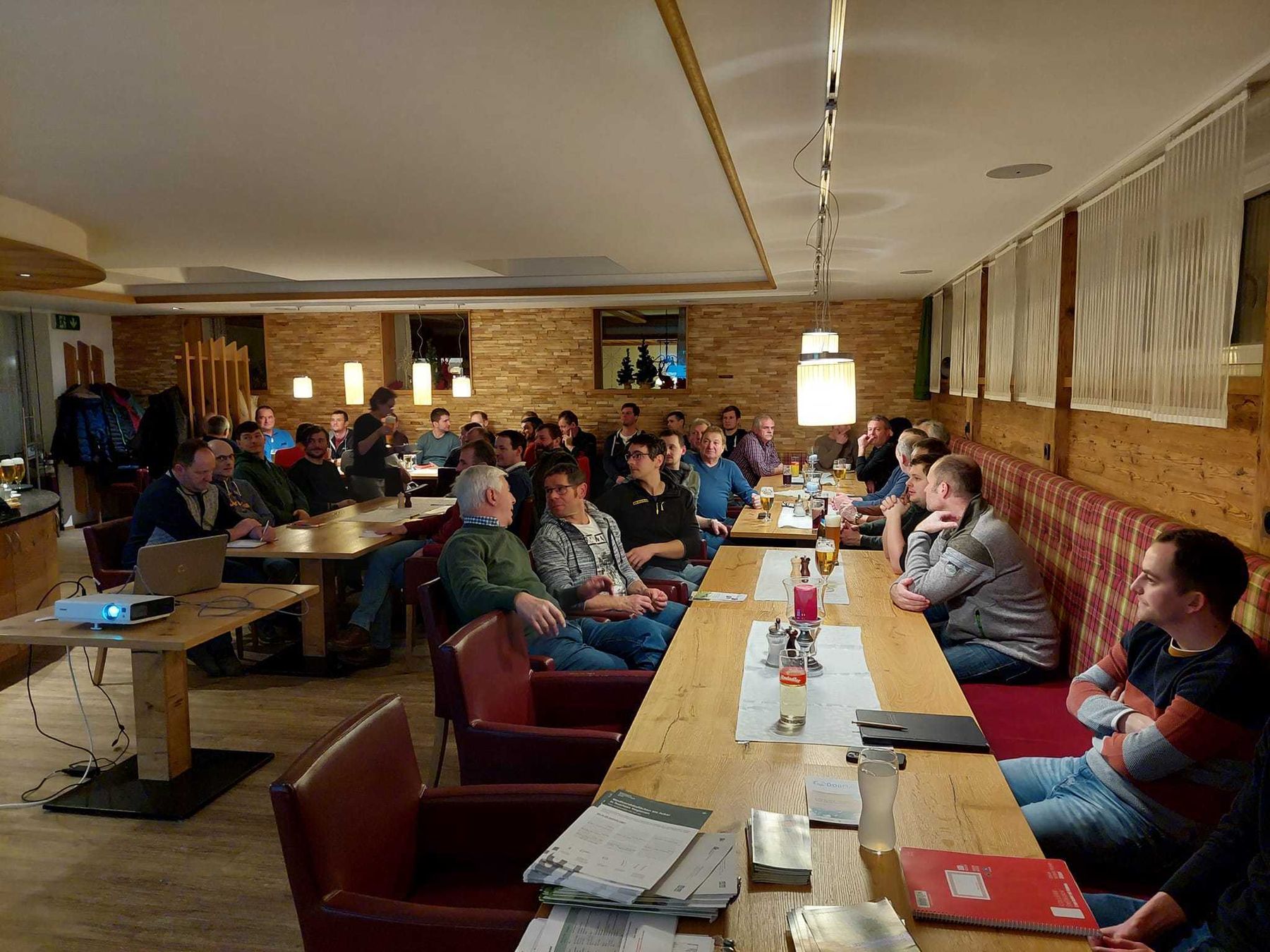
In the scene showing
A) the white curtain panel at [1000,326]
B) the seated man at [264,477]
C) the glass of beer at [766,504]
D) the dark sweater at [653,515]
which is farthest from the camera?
the seated man at [264,477]

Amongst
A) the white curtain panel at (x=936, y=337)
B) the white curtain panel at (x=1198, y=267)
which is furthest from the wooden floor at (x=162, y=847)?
the white curtain panel at (x=936, y=337)

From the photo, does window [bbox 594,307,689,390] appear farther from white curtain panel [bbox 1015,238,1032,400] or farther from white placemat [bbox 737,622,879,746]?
white placemat [bbox 737,622,879,746]

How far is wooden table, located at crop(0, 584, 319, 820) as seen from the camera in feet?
10.4

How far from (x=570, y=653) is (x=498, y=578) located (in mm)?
404

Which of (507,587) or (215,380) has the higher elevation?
(215,380)

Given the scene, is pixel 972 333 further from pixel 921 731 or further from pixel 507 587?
pixel 921 731

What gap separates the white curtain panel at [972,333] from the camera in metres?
7.19

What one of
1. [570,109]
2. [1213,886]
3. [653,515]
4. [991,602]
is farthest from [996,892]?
[653,515]

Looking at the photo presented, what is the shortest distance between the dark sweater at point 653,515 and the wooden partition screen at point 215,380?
7.82m

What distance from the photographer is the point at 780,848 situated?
150 cm

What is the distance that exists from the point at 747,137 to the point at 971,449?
4261 mm

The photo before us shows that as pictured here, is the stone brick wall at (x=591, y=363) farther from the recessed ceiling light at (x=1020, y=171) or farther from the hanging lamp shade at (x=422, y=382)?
the recessed ceiling light at (x=1020, y=171)

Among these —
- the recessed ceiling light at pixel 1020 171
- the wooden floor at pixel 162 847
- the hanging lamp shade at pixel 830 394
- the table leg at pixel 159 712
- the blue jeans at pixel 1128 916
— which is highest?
the recessed ceiling light at pixel 1020 171

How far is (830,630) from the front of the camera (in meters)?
2.90
